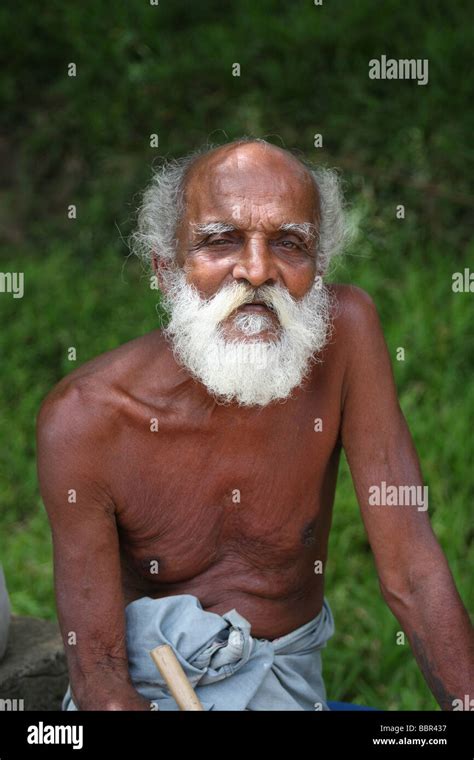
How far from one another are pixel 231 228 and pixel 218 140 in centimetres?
498

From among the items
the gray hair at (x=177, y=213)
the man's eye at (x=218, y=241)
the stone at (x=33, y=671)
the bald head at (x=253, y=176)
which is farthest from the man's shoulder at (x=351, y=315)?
the stone at (x=33, y=671)

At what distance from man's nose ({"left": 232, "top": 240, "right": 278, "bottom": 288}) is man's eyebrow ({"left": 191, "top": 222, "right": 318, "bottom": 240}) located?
0.06 meters

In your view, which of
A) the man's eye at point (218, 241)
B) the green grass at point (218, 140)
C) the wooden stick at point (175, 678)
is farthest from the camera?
the green grass at point (218, 140)

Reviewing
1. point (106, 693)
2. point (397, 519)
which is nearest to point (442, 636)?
point (397, 519)

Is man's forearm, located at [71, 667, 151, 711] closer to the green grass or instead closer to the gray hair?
the gray hair

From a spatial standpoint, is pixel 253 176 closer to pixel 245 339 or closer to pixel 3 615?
pixel 245 339

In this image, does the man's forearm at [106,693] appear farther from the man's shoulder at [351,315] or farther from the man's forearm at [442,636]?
the man's shoulder at [351,315]

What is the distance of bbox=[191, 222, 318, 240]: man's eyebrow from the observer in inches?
115

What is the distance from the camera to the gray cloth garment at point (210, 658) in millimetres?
3049

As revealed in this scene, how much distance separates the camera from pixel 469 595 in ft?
16.4

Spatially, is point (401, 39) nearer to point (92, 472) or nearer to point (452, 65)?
point (452, 65)

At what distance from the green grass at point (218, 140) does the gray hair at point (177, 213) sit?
8.32 feet

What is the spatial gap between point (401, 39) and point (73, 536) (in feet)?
17.5
